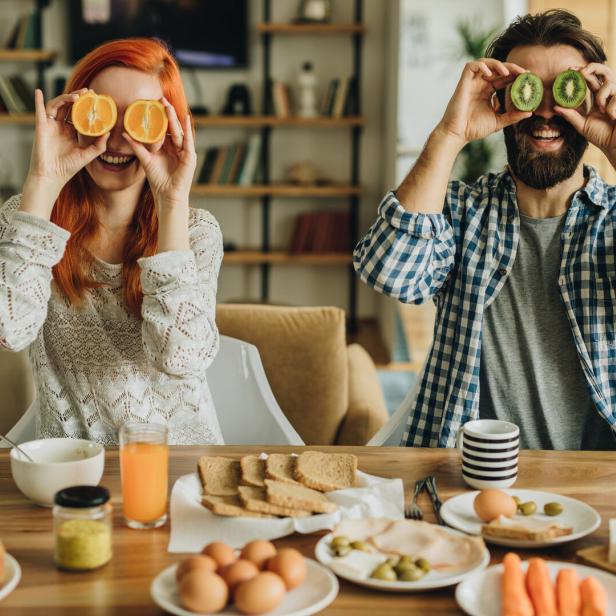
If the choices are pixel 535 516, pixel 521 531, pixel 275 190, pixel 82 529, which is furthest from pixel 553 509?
pixel 275 190

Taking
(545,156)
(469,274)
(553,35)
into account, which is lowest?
(469,274)

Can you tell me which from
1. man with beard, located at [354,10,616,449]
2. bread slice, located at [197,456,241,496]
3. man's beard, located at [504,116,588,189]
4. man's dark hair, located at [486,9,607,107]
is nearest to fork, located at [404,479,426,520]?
bread slice, located at [197,456,241,496]

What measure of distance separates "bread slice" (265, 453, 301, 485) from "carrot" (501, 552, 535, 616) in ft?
1.20

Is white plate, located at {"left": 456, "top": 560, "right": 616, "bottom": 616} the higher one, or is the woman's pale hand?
the woman's pale hand

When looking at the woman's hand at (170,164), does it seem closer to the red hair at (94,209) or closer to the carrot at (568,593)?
the red hair at (94,209)

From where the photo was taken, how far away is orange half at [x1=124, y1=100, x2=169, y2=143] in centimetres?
164

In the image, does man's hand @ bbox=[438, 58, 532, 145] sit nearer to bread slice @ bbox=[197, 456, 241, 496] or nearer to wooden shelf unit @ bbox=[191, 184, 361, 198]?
bread slice @ bbox=[197, 456, 241, 496]

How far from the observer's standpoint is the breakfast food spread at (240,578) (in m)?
0.94

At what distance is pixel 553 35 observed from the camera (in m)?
1.85

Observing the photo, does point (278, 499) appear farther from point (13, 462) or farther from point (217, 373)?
point (217, 373)

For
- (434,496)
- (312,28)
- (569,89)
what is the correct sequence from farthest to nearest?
(312,28)
(569,89)
(434,496)

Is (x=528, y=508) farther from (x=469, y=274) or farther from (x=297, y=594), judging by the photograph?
(x=469, y=274)

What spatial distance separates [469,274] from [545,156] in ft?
0.94

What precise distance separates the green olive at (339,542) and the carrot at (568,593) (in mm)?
251
